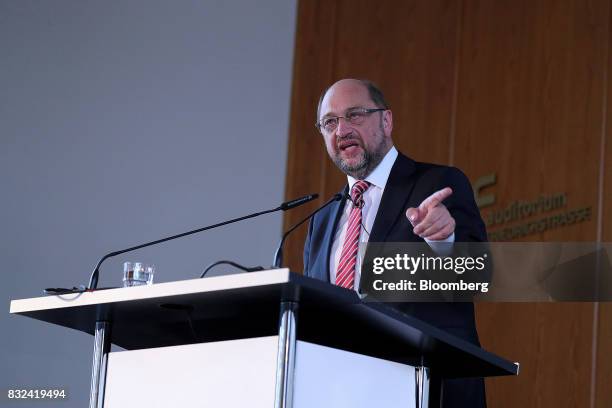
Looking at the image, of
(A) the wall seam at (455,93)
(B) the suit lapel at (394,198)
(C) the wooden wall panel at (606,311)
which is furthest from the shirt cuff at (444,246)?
(A) the wall seam at (455,93)

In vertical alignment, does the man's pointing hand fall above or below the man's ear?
below

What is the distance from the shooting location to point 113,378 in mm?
2182

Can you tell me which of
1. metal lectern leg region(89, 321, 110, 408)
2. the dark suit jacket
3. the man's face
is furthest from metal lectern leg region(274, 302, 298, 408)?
the man's face

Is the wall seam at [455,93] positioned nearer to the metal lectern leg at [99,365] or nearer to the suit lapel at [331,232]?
the suit lapel at [331,232]

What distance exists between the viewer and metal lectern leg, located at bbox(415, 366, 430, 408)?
7.09 feet

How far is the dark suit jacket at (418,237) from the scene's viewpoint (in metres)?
2.55


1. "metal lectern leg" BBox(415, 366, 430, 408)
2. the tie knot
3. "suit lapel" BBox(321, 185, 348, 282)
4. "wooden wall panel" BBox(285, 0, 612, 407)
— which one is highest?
"wooden wall panel" BBox(285, 0, 612, 407)

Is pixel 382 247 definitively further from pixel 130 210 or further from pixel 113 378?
pixel 130 210

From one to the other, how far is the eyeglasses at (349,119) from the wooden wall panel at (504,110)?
5.38 ft

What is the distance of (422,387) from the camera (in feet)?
7.14

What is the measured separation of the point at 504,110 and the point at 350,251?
104 inches

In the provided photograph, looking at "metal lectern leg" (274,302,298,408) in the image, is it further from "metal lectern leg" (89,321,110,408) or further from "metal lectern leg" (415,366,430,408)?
"metal lectern leg" (89,321,110,408)

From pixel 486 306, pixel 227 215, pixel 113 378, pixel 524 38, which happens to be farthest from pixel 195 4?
pixel 113 378

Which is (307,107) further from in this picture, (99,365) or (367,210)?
(99,365)
